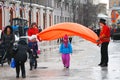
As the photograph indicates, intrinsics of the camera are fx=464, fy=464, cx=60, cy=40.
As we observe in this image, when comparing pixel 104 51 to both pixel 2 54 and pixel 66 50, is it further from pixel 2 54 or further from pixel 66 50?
pixel 2 54

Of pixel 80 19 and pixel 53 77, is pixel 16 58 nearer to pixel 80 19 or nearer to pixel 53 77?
pixel 53 77

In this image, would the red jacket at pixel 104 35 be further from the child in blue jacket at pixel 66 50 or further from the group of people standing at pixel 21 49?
the group of people standing at pixel 21 49

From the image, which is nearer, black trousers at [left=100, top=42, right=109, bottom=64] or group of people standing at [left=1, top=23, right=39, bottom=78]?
group of people standing at [left=1, top=23, right=39, bottom=78]

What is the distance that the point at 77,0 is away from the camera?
119 meters

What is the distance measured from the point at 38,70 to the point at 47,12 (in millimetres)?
70767

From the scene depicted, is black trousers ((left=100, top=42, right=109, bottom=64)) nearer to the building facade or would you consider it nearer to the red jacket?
the red jacket

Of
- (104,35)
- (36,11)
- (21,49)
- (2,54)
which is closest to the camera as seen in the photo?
(21,49)

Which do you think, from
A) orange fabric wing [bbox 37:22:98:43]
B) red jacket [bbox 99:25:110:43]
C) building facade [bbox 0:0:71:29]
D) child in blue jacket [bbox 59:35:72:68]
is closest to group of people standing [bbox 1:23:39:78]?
orange fabric wing [bbox 37:22:98:43]

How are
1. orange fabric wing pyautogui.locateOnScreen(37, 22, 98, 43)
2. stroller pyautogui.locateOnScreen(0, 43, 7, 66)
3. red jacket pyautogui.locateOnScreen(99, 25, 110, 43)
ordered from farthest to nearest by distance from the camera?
stroller pyautogui.locateOnScreen(0, 43, 7, 66) < red jacket pyautogui.locateOnScreen(99, 25, 110, 43) < orange fabric wing pyautogui.locateOnScreen(37, 22, 98, 43)

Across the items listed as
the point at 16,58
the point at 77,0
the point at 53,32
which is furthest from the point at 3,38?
the point at 77,0

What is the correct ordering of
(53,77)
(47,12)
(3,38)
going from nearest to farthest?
(53,77) < (3,38) < (47,12)

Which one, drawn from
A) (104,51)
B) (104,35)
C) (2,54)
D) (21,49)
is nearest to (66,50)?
(104,51)

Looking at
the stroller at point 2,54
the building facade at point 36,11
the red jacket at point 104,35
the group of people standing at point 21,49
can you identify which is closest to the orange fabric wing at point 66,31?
the red jacket at point 104,35

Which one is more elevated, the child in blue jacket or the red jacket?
the red jacket
